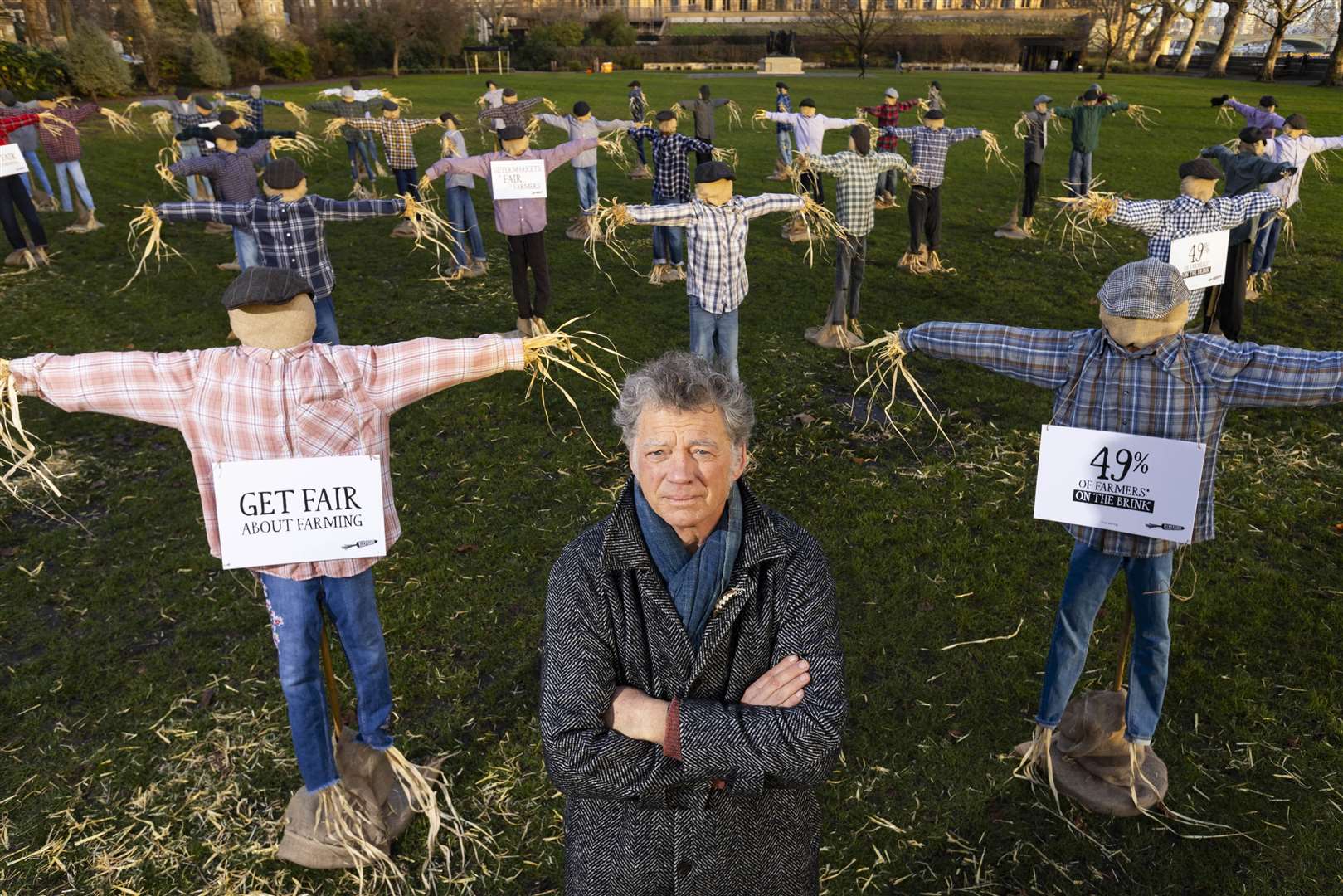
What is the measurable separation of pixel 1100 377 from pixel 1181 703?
2.67m

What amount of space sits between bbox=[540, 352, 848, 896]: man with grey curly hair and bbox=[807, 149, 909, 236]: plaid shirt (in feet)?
29.0

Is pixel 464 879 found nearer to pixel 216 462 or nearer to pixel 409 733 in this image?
pixel 409 733

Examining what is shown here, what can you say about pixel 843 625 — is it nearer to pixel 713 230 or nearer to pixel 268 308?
pixel 713 230

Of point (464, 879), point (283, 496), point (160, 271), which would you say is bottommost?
point (464, 879)

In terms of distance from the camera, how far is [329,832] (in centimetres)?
450

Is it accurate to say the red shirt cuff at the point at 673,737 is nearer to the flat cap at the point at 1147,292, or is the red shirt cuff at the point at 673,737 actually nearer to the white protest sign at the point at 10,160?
the flat cap at the point at 1147,292

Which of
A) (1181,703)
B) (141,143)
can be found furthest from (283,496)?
(141,143)

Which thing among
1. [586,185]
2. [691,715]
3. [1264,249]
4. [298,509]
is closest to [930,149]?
[1264,249]

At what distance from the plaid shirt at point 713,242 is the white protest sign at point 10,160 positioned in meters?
10.6

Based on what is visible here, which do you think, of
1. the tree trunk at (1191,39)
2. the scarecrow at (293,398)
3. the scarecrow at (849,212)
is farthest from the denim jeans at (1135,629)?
the tree trunk at (1191,39)

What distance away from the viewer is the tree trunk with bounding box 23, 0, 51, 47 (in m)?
38.3

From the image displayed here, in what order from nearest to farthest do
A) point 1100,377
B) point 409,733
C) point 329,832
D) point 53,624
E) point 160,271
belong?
1. point 1100,377
2. point 329,832
3. point 409,733
4. point 53,624
5. point 160,271

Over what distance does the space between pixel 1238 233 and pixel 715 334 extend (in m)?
6.22

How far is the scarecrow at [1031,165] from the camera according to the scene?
15.6 metres
